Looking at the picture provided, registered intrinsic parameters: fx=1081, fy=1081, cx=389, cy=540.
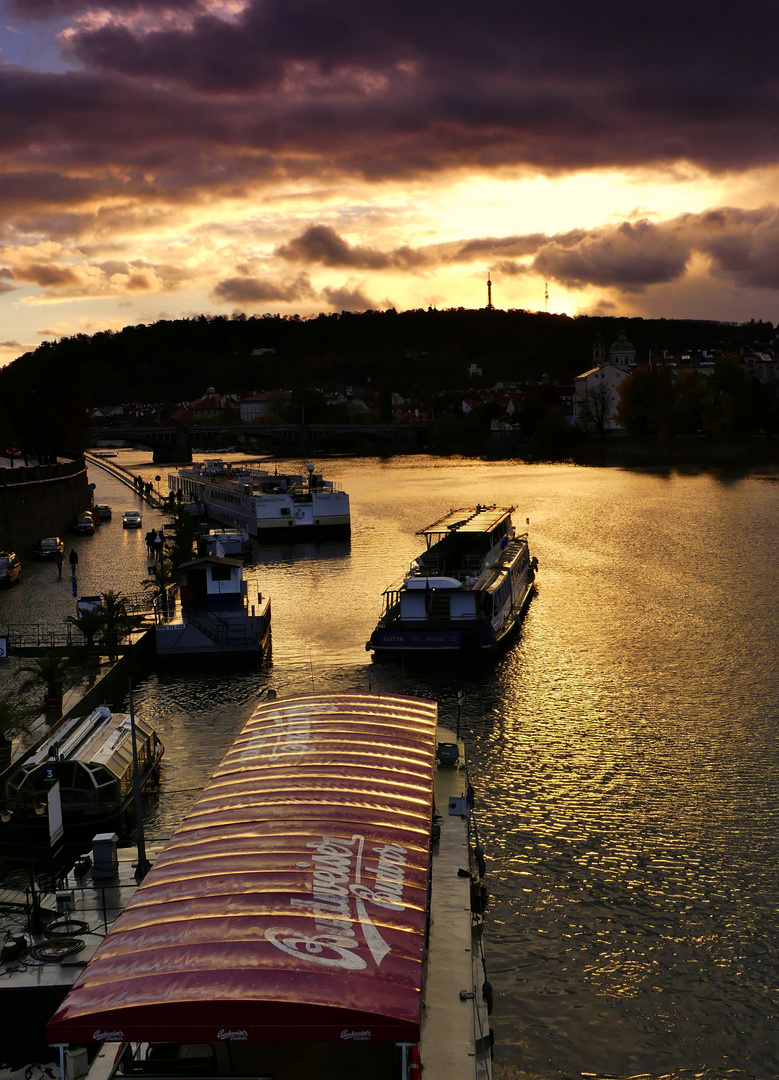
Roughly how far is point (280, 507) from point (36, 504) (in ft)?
42.5

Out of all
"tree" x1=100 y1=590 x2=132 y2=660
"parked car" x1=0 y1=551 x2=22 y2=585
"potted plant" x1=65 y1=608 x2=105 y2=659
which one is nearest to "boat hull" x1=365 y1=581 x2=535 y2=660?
"tree" x1=100 y1=590 x2=132 y2=660

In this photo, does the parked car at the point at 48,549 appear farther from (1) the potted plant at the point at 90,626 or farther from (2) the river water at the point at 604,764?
(1) the potted plant at the point at 90,626

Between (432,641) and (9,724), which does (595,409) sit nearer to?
(432,641)

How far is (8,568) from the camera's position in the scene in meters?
43.8

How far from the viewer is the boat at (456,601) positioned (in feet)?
98.9

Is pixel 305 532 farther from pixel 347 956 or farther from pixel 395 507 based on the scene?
pixel 347 956

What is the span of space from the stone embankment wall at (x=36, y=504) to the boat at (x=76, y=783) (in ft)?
105

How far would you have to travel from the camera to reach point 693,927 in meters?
15.7

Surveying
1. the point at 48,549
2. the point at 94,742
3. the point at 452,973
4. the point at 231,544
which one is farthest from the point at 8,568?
the point at 452,973

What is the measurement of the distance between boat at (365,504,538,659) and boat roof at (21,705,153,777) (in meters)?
10.7

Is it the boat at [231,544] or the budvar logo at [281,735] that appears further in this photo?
Answer: the boat at [231,544]

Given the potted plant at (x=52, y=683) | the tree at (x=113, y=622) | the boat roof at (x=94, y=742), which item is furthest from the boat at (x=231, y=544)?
the boat roof at (x=94, y=742)

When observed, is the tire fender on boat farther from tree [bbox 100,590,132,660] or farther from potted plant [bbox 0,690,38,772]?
tree [bbox 100,590,132,660]

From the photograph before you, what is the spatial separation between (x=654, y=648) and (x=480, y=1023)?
71.2 ft
